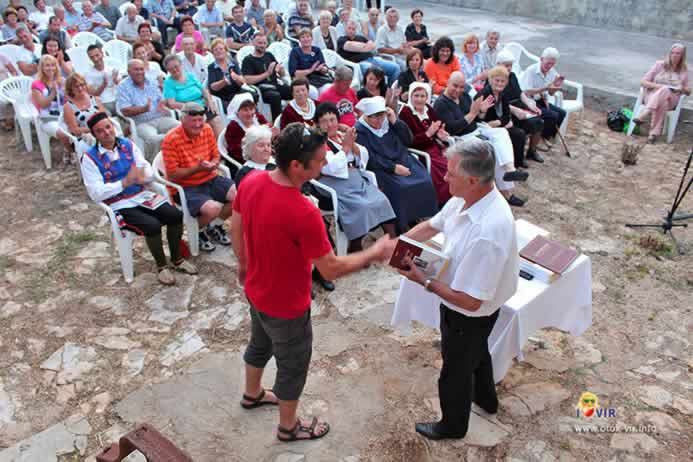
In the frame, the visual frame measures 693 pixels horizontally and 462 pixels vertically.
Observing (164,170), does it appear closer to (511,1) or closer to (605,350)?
(605,350)

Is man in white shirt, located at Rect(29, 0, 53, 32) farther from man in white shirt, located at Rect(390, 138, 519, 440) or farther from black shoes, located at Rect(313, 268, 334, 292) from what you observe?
man in white shirt, located at Rect(390, 138, 519, 440)

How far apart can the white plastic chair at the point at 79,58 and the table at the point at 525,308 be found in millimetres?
5223

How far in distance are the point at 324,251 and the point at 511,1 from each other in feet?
42.6

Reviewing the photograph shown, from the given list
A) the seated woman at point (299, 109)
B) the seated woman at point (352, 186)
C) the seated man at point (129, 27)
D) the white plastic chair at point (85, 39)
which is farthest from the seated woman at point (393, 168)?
the seated man at point (129, 27)

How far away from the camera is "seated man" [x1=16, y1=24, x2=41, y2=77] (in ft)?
21.1

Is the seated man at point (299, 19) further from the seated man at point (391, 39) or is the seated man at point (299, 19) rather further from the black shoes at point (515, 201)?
the black shoes at point (515, 201)

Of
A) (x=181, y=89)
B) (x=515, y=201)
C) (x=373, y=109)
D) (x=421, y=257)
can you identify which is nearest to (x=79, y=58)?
(x=181, y=89)

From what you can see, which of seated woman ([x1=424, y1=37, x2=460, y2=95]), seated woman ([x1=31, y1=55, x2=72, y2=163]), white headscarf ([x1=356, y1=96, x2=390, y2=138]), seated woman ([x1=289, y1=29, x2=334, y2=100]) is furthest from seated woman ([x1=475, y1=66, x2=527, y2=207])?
seated woman ([x1=31, y1=55, x2=72, y2=163])

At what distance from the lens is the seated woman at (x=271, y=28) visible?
25.9 feet

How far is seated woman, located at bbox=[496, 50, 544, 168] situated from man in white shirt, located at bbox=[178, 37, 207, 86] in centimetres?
332

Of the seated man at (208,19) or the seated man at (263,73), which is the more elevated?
the seated man at (208,19)

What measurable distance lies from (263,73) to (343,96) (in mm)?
1408

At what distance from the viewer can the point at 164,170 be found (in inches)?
171

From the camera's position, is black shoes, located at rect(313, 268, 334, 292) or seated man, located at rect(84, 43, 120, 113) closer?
black shoes, located at rect(313, 268, 334, 292)
